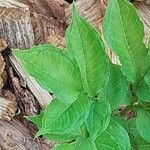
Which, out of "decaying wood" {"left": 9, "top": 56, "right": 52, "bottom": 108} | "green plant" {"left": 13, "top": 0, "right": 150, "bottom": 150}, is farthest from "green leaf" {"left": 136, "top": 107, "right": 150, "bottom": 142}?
"decaying wood" {"left": 9, "top": 56, "right": 52, "bottom": 108}

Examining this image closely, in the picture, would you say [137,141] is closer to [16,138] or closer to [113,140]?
[113,140]

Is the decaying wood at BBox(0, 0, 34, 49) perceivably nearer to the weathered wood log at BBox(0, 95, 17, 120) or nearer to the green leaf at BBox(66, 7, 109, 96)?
the weathered wood log at BBox(0, 95, 17, 120)

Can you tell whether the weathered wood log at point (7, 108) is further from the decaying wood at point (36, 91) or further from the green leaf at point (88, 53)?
the green leaf at point (88, 53)

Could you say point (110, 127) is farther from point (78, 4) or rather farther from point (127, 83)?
point (78, 4)

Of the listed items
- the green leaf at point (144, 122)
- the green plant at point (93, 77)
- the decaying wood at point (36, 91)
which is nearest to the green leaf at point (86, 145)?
the green plant at point (93, 77)

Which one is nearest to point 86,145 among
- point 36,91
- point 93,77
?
point 93,77

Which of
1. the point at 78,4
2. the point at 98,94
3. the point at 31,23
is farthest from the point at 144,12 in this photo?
the point at 98,94

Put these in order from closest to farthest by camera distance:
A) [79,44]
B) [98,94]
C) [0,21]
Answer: [79,44], [98,94], [0,21]

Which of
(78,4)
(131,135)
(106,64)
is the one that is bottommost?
(131,135)
